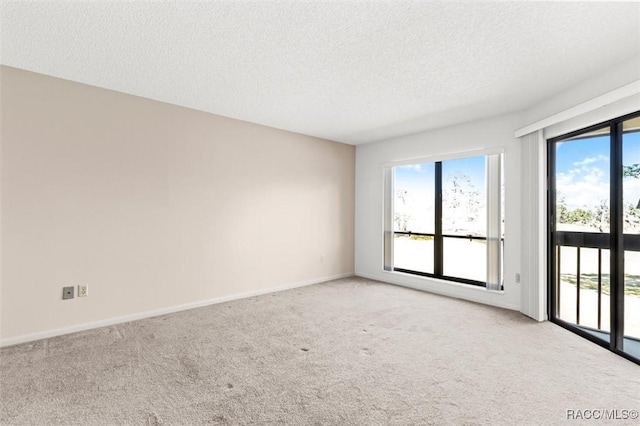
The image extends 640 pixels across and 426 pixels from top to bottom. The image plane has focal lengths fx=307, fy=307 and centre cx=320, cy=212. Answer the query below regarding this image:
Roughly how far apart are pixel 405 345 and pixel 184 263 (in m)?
2.66

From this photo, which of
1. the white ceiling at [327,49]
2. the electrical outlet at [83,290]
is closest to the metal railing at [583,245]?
the white ceiling at [327,49]

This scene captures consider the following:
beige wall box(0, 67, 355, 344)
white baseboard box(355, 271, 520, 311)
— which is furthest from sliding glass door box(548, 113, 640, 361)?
beige wall box(0, 67, 355, 344)

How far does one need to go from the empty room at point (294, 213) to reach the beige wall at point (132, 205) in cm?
2

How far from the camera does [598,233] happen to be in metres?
2.92

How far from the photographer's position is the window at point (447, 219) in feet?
→ 13.1

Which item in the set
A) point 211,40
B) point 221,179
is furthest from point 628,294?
point 221,179

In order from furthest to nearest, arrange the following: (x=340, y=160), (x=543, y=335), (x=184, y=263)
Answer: (x=340, y=160), (x=184, y=263), (x=543, y=335)

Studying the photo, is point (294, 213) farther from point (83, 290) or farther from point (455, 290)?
point (83, 290)

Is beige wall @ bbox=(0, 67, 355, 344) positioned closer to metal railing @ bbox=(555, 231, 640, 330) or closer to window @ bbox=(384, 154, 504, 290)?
window @ bbox=(384, 154, 504, 290)

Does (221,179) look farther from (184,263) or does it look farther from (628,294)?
(628,294)

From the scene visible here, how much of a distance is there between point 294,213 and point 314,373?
9.46 ft

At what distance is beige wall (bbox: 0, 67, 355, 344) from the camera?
2746mm

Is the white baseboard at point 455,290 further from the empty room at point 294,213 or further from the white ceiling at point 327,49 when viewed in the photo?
the white ceiling at point 327,49

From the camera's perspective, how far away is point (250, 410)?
185 centimetres
